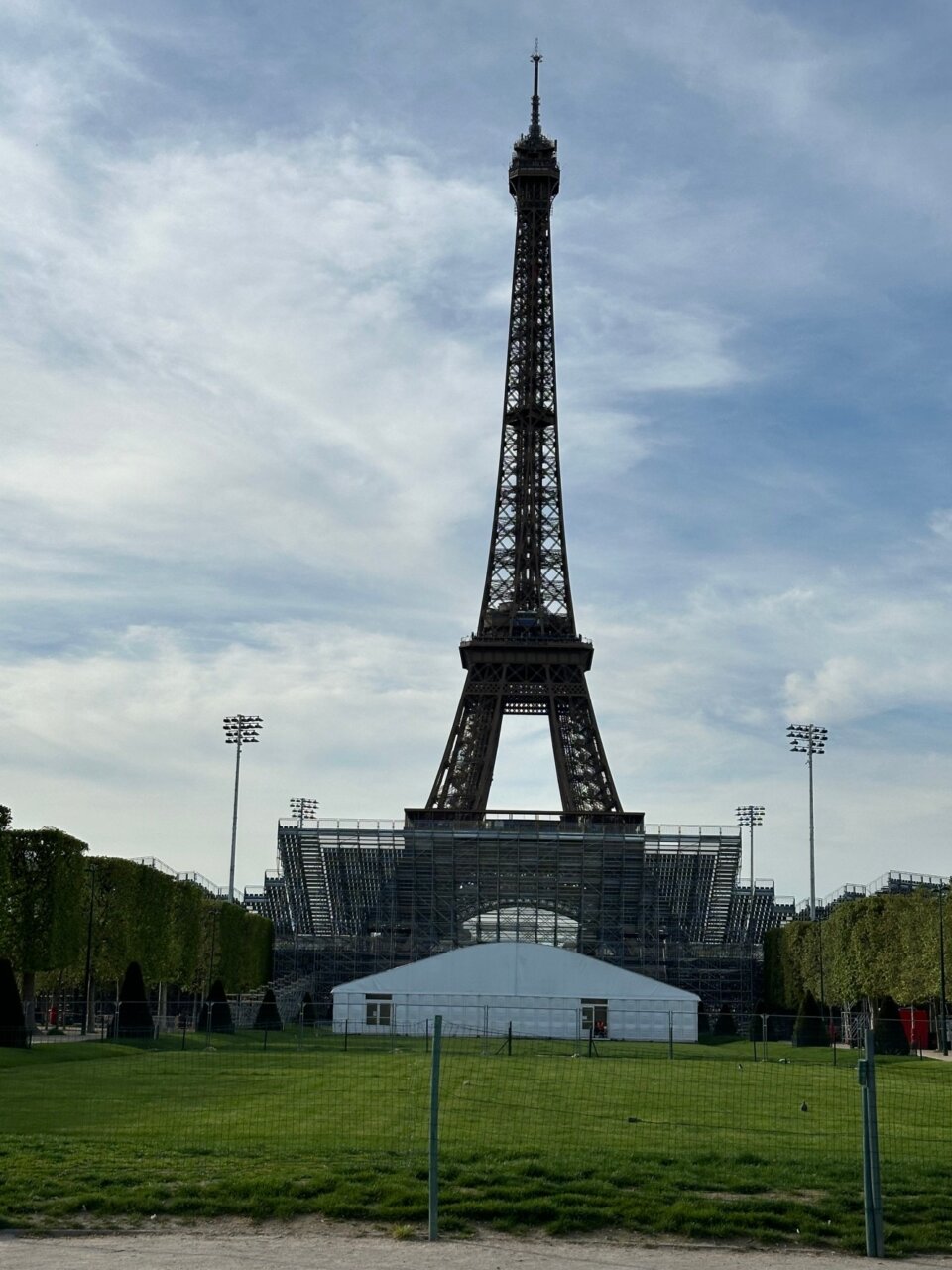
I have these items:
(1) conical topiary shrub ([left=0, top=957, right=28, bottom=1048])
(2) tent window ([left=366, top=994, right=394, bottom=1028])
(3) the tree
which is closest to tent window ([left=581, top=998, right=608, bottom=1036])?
(2) tent window ([left=366, top=994, right=394, bottom=1028])

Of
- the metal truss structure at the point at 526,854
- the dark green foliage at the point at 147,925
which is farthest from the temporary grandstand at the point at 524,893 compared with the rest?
the dark green foliage at the point at 147,925

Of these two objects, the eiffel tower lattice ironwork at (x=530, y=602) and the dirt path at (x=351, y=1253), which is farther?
the eiffel tower lattice ironwork at (x=530, y=602)

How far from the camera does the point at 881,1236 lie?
494 inches

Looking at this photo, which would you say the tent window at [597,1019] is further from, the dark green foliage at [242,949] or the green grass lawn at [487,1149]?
the green grass lawn at [487,1149]

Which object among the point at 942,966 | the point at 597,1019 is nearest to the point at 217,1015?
the point at 597,1019

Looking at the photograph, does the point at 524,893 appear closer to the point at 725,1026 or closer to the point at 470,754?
the point at 470,754

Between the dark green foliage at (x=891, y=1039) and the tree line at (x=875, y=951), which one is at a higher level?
the tree line at (x=875, y=951)

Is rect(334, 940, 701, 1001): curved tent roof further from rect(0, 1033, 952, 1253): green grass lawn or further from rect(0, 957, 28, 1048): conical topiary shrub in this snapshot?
rect(0, 1033, 952, 1253): green grass lawn

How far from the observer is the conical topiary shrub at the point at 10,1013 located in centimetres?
4344

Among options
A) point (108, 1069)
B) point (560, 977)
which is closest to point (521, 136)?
point (560, 977)

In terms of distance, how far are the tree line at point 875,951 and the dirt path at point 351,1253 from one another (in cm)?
4966

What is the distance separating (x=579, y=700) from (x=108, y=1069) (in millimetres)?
53797

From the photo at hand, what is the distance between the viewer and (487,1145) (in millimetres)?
17594

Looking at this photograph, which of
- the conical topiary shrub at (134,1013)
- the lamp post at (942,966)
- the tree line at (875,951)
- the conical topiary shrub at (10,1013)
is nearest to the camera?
the conical topiary shrub at (10,1013)
